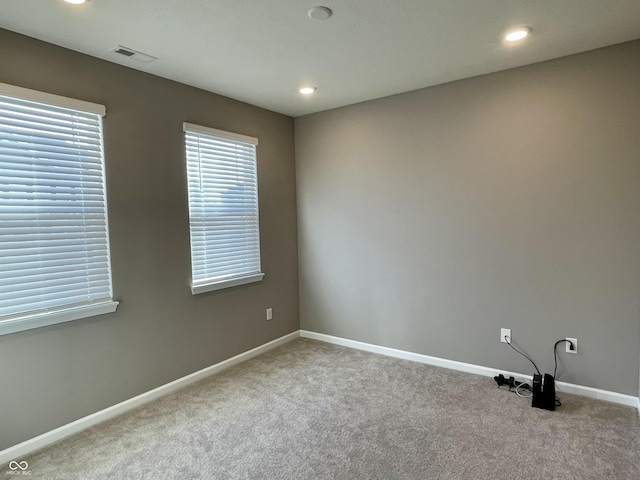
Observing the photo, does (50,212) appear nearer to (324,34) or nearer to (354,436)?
(324,34)

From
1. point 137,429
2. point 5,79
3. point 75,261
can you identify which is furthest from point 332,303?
point 5,79

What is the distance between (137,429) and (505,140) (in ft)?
11.4

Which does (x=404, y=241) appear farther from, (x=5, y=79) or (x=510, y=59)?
(x=5, y=79)

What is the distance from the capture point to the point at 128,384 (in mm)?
2764

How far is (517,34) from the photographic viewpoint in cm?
236

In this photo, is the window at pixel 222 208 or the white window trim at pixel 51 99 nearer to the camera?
the white window trim at pixel 51 99

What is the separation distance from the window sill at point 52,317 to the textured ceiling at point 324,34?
171cm

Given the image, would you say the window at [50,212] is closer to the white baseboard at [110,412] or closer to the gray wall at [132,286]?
the gray wall at [132,286]

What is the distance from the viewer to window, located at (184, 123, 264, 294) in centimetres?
323

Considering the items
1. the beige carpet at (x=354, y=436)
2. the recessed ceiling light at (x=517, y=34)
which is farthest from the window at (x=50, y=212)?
the recessed ceiling light at (x=517, y=34)

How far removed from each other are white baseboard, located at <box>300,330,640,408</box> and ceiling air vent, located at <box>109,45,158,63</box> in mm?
3117

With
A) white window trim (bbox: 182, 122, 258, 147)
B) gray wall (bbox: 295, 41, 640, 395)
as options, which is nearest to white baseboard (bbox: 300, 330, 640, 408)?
gray wall (bbox: 295, 41, 640, 395)

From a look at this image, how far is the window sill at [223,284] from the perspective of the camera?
10.6 feet

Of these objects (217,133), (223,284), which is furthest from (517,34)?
(223,284)
